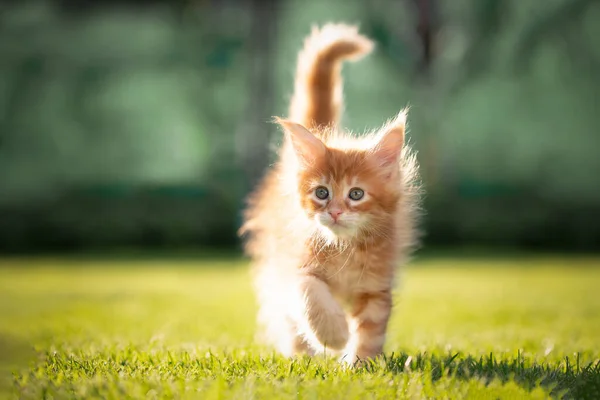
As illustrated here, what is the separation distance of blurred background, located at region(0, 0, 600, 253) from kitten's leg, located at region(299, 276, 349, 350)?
8802 millimetres

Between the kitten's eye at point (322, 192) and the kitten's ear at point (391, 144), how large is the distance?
0.85 feet

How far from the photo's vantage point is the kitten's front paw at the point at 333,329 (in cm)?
251

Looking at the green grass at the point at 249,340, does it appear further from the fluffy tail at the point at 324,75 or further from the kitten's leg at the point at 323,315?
the fluffy tail at the point at 324,75

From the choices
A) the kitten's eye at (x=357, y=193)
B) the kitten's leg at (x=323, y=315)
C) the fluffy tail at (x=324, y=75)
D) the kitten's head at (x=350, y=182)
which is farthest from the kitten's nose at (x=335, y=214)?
the fluffy tail at (x=324, y=75)

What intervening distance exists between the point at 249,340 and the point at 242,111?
31.8ft

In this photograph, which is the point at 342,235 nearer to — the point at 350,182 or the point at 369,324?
the point at 350,182

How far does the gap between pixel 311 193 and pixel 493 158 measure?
403 inches

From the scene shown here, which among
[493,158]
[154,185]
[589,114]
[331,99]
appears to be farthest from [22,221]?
[589,114]

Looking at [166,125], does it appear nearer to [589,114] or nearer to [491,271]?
[491,271]

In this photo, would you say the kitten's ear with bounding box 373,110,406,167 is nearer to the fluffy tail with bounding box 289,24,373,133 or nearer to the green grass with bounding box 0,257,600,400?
the fluffy tail with bounding box 289,24,373,133

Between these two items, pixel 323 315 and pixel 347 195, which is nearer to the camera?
pixel 323 315

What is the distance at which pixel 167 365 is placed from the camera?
2.45 m

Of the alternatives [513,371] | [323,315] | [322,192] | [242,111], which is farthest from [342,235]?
[242,111]

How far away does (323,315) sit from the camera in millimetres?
2510
